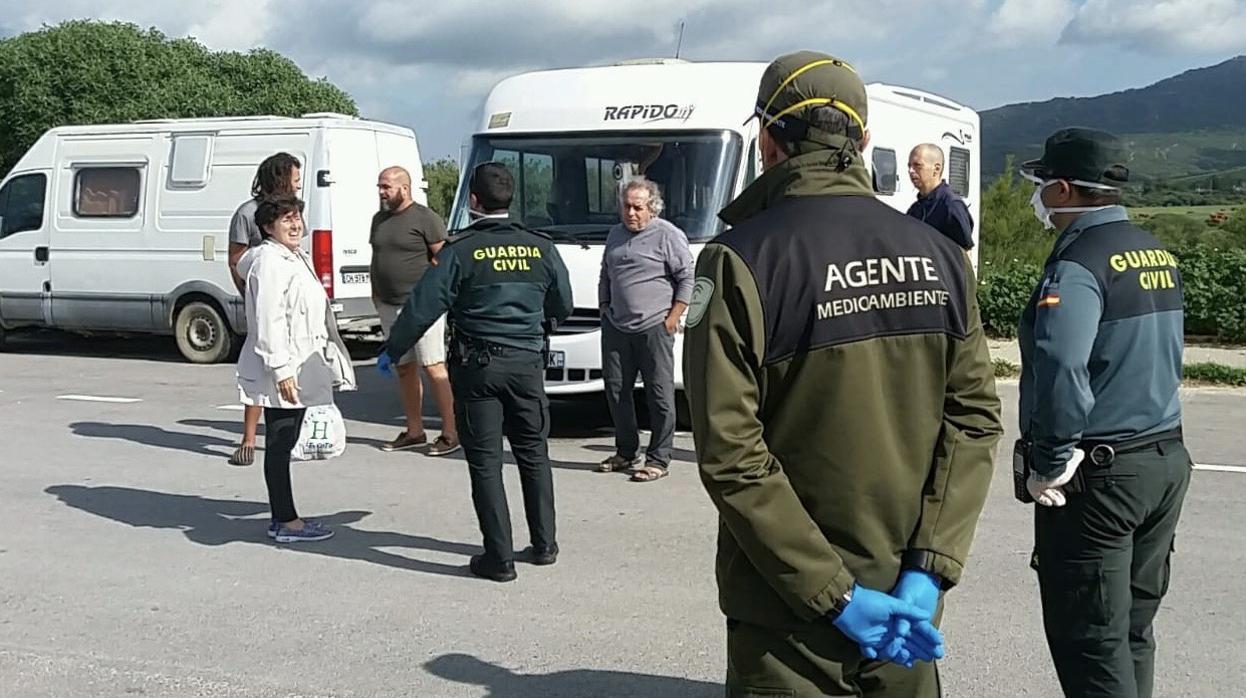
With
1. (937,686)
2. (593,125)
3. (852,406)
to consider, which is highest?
(593,125)

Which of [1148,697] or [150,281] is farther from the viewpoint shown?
[150,281]

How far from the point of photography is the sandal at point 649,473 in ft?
25.3

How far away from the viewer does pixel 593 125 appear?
9.45m

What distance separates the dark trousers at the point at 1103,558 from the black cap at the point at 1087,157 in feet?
2.35

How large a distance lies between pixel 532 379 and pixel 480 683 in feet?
5.17

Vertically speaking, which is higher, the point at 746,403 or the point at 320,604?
the point at 746,403

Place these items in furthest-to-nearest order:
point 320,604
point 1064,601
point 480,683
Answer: point 320,604 → point 480,683 → point 1064,601

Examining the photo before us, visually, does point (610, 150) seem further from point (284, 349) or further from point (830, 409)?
point (830, 409)

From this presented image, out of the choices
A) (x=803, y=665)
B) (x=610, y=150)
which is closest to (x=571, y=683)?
(x=803, y=665)

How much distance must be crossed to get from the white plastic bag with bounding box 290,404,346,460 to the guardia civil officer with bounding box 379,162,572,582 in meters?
0.77

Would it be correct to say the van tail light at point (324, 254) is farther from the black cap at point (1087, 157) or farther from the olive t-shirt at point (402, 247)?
the black cap at point (1087, 157)

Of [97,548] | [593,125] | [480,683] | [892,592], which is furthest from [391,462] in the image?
[892,592]

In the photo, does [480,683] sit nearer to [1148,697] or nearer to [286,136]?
[1148,697]

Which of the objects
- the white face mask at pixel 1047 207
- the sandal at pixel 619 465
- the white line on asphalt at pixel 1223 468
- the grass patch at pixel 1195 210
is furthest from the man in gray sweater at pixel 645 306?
the grass patch at pixel 1195 210
